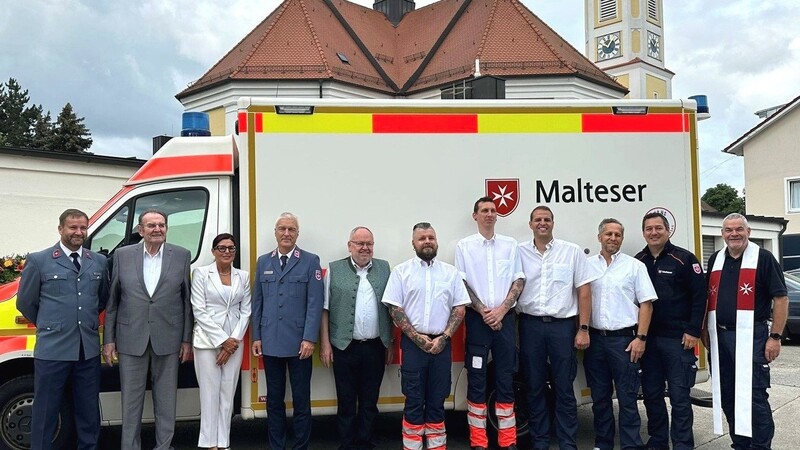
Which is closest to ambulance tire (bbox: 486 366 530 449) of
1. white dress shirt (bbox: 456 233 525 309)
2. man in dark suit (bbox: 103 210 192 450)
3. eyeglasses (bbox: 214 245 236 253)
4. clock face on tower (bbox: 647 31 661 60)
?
white dress shirt (bbox: 456 233 525 309)

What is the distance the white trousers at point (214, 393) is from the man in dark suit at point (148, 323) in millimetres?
177

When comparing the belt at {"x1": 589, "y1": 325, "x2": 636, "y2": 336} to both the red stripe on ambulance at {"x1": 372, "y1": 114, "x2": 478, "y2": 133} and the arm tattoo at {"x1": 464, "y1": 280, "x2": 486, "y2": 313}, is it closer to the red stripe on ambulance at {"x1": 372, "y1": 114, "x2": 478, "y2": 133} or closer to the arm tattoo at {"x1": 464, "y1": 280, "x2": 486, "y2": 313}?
the arm tattoo at {"x1": 464, "y1": 280, "x2": 486, "y2": 313}

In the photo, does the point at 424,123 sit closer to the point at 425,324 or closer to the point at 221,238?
the point at 425,324

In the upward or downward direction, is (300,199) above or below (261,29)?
below

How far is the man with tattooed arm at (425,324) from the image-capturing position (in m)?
5.25

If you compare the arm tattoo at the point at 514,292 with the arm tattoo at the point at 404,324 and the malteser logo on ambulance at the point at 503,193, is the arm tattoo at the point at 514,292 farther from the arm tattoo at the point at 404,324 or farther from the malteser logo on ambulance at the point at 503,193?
the arm tattoo at the point at 404,324

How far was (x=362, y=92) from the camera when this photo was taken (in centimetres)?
3206

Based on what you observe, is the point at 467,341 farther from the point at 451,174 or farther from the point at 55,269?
the point at 55,269

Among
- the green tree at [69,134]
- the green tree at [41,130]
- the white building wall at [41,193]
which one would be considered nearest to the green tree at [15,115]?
the green tree at [41,130]

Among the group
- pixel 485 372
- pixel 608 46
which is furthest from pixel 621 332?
pixel 608 46

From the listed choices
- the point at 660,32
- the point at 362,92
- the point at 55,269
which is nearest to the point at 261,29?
the point at 362,92

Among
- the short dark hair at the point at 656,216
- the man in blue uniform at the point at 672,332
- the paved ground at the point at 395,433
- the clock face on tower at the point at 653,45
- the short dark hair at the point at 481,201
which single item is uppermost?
the clock face on tower at the point at 653,45

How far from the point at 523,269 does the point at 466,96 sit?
2647 millimetres

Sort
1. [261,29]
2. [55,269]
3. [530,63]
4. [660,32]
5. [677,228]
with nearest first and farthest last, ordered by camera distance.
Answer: [55,269] < [677,228] < [530,63] < [261,29] < [660,32]
